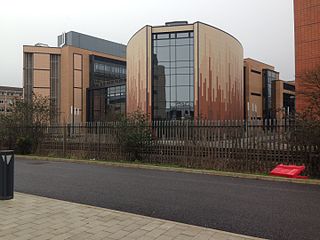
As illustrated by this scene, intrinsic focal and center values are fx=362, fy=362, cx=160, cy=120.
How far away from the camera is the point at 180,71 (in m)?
47.8

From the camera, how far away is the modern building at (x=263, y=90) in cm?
7106

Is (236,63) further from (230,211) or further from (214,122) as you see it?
(230,211)

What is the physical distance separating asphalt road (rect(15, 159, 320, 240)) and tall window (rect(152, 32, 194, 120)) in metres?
35.2

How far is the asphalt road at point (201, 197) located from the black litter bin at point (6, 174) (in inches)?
43.5

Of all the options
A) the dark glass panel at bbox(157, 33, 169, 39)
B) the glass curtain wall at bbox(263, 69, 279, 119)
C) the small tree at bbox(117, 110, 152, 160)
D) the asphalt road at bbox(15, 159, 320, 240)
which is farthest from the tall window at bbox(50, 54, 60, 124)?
the asphalt road at bbox(15, 159, 320, 240)

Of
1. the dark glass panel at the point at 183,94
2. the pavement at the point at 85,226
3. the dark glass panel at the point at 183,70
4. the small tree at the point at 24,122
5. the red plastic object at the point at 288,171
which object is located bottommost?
the pavement at the point at 85,226

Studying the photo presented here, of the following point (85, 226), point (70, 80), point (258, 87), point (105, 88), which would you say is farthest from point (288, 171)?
point (258, 87)

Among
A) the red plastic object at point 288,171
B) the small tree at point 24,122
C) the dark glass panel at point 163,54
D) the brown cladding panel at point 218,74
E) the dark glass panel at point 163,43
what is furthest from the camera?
the dark glass panel at point 163,54

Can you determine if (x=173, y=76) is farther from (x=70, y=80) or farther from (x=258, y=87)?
(x=258, y=87)

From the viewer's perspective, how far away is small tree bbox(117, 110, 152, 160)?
52.3 ft

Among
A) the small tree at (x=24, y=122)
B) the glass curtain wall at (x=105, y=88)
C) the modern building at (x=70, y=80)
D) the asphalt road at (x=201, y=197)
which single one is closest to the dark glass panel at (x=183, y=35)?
the glass curtain wall at (x=105, y=88)

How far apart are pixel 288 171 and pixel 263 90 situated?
6865 cm

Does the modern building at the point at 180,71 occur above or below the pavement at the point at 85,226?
above

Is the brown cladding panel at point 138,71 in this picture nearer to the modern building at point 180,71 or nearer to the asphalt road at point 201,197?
the modern building at point 180,71
